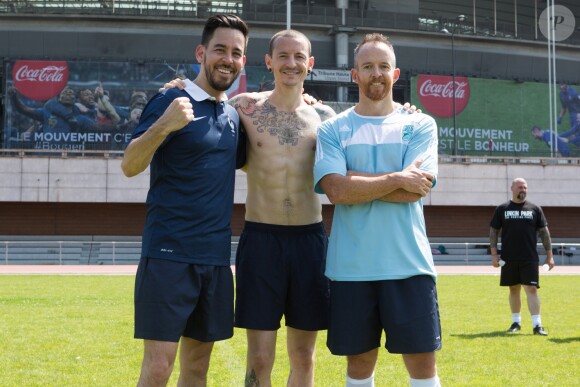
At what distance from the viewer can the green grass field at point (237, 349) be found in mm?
8523

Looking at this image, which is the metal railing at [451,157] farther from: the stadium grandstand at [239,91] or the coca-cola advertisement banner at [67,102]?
the coca-cola advertisement banner at [67,102]

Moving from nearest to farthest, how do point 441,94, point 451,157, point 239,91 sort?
point 451,157 → point 239,91 → point 441,94

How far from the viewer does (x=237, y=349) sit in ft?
34.8

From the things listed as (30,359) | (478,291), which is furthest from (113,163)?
(30,359)

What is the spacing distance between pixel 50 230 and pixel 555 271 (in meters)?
27.1

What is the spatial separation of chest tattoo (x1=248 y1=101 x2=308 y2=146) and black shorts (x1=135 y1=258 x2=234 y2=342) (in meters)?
1.24

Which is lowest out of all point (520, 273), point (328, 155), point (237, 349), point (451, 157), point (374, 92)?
point (237, 349)

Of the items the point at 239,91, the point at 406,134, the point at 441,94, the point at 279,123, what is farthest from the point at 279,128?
the point at 441,94

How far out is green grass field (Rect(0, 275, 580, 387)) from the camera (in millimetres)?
8523

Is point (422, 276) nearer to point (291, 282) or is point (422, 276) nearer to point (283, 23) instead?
point (291, 282)

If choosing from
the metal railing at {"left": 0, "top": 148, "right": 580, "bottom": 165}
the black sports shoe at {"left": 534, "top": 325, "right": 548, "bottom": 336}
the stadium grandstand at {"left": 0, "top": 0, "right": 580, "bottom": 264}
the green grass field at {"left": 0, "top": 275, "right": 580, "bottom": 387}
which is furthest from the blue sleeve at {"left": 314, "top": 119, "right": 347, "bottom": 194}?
the metal railing at {"left": 0, "top": 148, "right": 580, "bottom": 165}

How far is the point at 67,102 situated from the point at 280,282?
136ft

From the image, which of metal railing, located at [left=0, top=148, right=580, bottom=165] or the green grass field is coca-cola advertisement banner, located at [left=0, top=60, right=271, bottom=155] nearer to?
metal railing, located at [left=0, top=148, right=580, bottom=165]

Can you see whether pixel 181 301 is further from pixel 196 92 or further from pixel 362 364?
pixel 196 92
